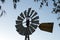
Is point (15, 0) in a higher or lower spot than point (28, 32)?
higher

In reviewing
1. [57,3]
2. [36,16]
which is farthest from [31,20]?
[57,3]

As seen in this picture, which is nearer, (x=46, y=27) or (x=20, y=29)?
(x=46, y=27)

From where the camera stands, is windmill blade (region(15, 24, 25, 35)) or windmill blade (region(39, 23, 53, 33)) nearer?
windmill blade (region(39, 23, 53, 33))

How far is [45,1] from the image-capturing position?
74.0 feet

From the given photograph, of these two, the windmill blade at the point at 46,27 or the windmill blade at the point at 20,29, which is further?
the windmill blade at the point at 20,29

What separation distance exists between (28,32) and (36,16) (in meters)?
0.91

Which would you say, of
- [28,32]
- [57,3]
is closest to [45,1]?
[57,3]

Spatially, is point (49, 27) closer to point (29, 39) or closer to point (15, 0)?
point (29, 39)

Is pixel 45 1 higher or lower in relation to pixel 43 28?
higher

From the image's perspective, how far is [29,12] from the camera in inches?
864

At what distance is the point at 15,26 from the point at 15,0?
146cm

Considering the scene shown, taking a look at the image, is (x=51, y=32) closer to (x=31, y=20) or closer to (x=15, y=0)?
(x=31, y=20)

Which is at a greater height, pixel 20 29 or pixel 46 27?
pixel 46 27

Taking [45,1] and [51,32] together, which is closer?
[51,32]
